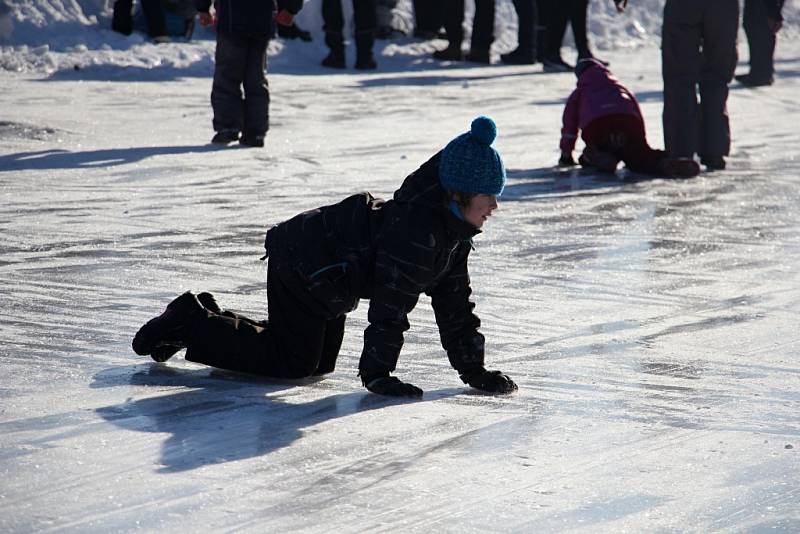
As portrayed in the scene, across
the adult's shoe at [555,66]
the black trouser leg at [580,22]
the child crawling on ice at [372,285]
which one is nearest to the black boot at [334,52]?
the adult's shoe at [555,66]

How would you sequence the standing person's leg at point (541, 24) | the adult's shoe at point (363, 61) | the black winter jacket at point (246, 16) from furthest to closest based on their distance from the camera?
1. the standing person's leg at point (541, 24)
2. the adult's shoe at point (363, 61)
3. the black winter jacket at point (246, 16)

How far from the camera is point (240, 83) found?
8.90 meters

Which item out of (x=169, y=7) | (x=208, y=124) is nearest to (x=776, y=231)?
(x=208, y=124)

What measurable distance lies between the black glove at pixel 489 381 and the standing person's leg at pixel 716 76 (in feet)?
17.0

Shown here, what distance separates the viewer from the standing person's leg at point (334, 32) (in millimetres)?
13445

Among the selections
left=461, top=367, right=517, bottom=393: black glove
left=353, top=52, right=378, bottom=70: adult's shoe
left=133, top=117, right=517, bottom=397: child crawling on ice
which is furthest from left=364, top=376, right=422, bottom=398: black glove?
left=353, top=52, right=378, bottom=70: adult's shoe

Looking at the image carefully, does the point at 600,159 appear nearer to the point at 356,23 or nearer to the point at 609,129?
the point at 609,129

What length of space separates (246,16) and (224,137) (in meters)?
0.82

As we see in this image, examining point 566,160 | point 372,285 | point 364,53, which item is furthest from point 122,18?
point 372,285

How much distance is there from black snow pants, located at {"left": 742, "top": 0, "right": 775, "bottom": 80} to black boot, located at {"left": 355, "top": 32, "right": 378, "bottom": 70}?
381 cm

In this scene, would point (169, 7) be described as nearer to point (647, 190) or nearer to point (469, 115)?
point (469, 115)

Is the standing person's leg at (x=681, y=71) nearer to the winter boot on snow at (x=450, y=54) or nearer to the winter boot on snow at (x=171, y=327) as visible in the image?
the winter boot on snow at (x=171, y=327)

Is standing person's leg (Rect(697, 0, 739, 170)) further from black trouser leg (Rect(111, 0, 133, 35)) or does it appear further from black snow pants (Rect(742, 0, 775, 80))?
black trouser leg (Rect(111, 0, 133, 35))

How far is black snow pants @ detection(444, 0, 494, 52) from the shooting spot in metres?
14.5
